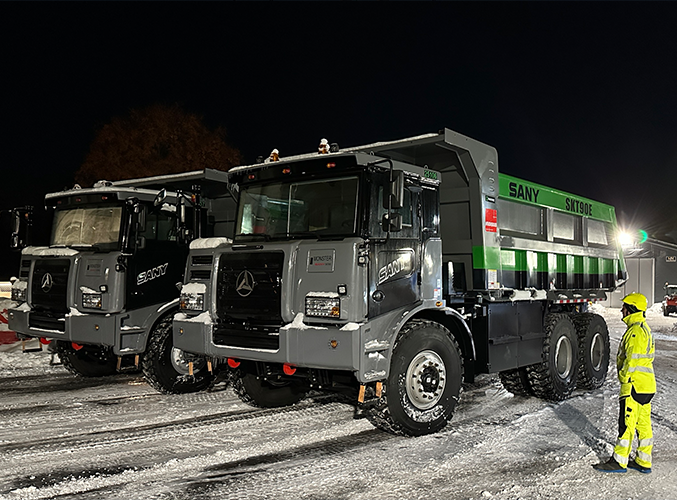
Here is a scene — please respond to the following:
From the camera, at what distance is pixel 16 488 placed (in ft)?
16.7

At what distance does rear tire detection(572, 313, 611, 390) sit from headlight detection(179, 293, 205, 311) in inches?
237

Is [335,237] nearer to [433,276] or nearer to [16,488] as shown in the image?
[433,276]

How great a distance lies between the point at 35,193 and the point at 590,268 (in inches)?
1771

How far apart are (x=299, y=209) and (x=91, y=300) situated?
12.0 feet

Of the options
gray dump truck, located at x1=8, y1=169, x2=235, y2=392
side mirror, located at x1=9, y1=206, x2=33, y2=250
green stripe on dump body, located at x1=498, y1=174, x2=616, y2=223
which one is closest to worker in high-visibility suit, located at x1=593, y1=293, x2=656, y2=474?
green stripe on dump body, located at x1=498, y1=174, x2=616, y2=223

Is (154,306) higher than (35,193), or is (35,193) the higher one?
(35,193)

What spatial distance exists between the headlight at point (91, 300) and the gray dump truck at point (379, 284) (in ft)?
6.41

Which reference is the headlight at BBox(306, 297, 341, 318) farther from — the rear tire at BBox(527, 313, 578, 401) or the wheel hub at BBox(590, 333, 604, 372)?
the wheel hub at BBox(590, 333, 604, 372)

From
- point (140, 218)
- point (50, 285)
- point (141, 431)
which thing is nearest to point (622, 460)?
point (141, 431)

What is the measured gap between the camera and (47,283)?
353 inches

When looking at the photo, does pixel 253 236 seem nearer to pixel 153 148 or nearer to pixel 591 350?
A: pixel 591 350

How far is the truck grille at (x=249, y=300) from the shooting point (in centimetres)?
633

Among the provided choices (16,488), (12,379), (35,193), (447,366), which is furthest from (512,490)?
(35,193)

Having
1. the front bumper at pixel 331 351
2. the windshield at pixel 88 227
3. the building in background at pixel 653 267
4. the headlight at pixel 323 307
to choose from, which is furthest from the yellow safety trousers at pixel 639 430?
the building in background at pixel 653 267
